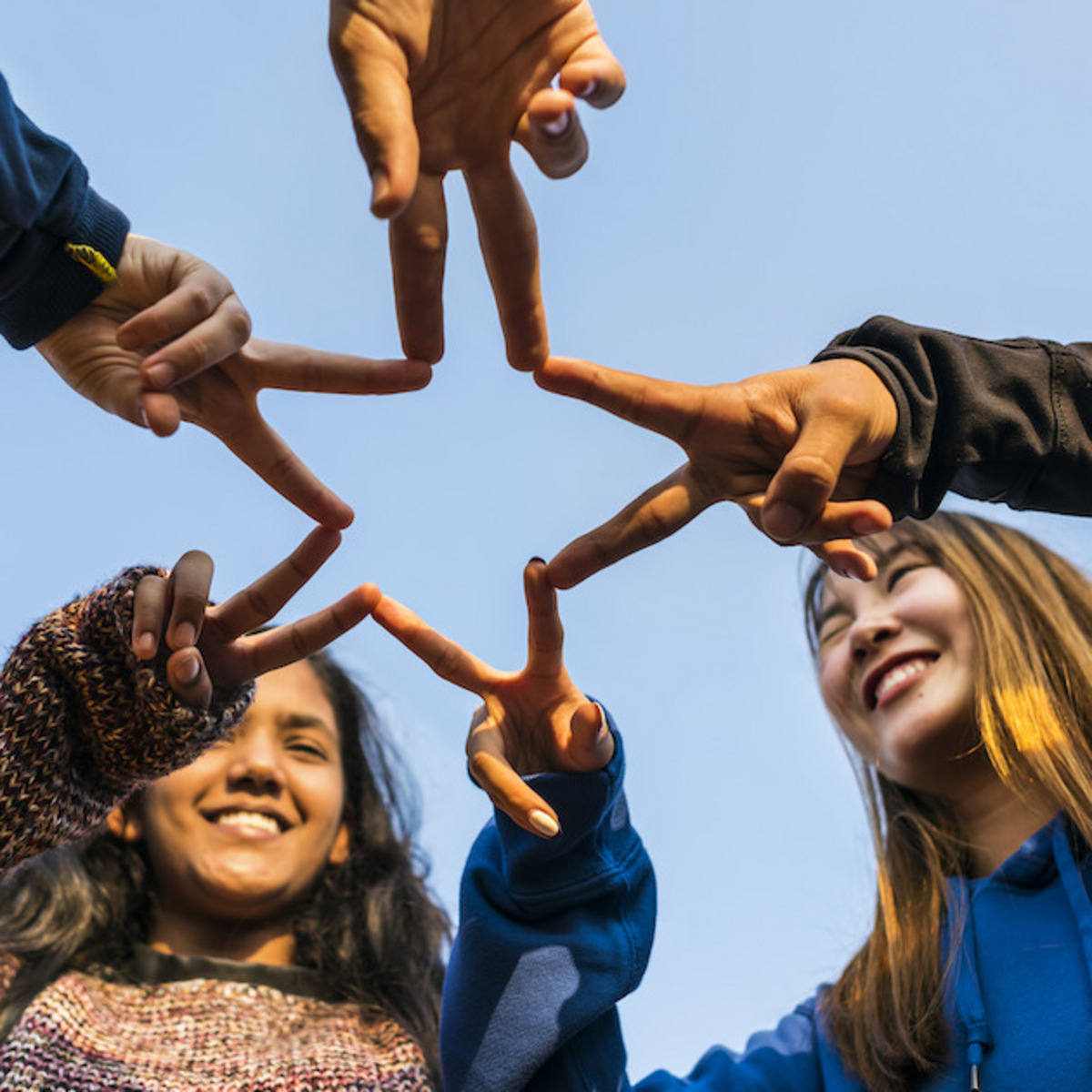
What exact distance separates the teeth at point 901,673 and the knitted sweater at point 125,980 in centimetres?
124

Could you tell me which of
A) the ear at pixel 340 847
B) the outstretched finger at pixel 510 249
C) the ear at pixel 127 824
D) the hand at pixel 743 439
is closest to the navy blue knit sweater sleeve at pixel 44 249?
the outstretched finger at pixel 510 249

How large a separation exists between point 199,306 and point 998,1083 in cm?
179

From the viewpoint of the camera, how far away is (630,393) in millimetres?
1871

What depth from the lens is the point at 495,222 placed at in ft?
5.76

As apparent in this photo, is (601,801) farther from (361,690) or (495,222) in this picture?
(361,690)

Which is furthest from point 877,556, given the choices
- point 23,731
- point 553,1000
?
point 23,731

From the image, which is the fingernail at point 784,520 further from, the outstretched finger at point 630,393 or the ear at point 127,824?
the ear at point 127,824

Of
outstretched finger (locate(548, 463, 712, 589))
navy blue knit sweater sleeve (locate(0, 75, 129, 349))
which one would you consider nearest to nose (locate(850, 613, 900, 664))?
outstretched finger (locate(548, 463, 712, 589))

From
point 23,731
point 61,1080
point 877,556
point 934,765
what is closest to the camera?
point 23,731

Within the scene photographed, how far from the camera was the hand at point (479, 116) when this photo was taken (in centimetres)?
174

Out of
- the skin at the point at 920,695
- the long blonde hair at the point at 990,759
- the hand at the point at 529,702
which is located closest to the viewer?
the hand at the point at 529,702

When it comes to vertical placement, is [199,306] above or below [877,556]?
below

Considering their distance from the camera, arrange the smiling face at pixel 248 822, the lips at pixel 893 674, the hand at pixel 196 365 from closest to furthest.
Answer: the hand at pixel 196 365, the lips at pixel 893 674, the smiling face at pixel 248 822

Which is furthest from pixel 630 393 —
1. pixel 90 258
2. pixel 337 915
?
pixel 337 915
